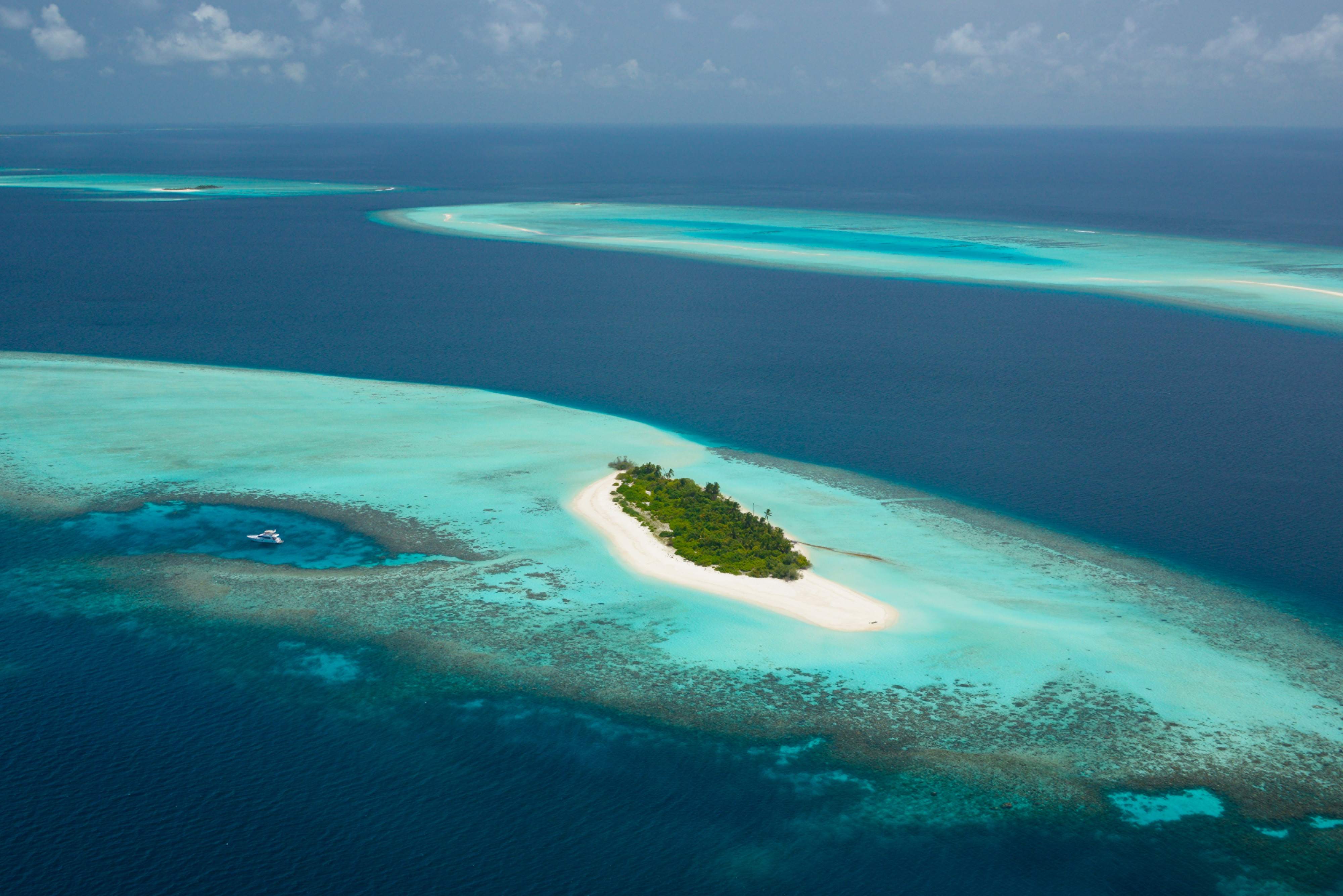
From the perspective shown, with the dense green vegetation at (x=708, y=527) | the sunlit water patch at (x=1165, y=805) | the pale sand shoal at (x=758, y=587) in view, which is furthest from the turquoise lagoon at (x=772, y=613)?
the dense green vegetation at (x=708, y=527)

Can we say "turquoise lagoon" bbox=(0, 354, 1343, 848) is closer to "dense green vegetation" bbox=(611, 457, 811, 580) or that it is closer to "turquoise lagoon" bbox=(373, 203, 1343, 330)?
"dense green vegetation" bbox=(611, 457, 811, 580)

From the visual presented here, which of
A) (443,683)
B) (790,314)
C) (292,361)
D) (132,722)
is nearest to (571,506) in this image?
(443,683)

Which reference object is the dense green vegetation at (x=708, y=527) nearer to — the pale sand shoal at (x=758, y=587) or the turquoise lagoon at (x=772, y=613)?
the pale sand shoal at (x=758, y=587)

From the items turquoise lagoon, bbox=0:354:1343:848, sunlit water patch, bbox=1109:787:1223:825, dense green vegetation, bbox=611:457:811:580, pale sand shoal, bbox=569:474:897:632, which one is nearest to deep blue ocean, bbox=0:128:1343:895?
sunlit water patch, bbox=1109:787:1223:825

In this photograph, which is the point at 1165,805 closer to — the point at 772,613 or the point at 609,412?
the point at 772,613

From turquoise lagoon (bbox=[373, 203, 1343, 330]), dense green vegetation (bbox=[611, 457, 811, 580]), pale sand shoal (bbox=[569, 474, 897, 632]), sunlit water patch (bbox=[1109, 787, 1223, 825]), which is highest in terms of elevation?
turquoise lagoon (bbox=[373, 203, 1343, 330])

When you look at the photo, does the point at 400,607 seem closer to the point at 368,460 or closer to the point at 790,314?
the point at 368,460
